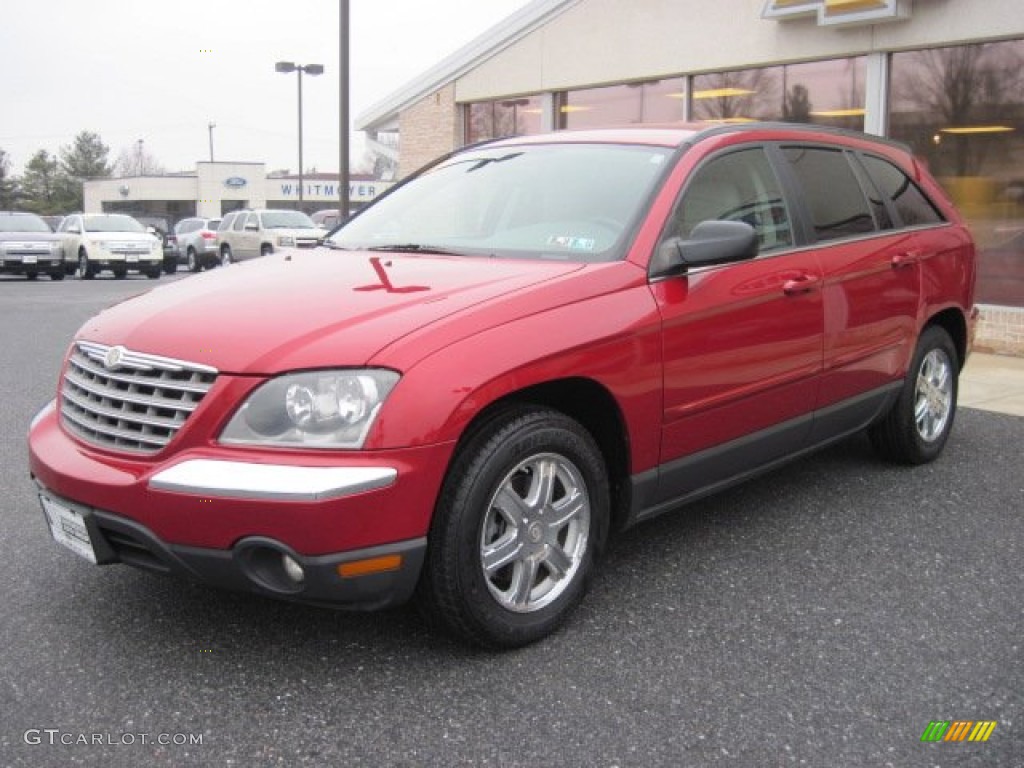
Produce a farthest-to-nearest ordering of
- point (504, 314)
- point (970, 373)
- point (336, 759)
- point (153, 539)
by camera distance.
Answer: point (970, 373) < point (504, 314) < point (153, 539) < point (336, 759)

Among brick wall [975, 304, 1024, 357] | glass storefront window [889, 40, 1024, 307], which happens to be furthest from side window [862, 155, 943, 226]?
glass storefront window [889, 40, 1024, 307]

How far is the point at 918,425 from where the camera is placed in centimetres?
524

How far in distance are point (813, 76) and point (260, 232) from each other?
17299 millimetres

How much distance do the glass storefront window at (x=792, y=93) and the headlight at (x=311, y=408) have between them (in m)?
7.91

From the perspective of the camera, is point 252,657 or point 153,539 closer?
point 153,539

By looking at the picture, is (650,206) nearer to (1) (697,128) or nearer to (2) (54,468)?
(1) (697,128)

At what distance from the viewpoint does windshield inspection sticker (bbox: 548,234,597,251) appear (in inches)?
143

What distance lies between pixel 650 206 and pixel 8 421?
472 cm

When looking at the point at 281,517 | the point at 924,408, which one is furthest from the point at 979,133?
the point at 281,517

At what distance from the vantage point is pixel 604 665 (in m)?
3.11

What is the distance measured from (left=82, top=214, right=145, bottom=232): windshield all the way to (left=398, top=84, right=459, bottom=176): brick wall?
34.0ft

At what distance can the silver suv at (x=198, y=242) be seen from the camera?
1139 inches

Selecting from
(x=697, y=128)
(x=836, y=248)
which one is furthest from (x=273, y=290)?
(x=836, y=248)

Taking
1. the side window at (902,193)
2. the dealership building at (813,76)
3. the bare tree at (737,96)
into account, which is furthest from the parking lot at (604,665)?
the bare tree at (737,96)
